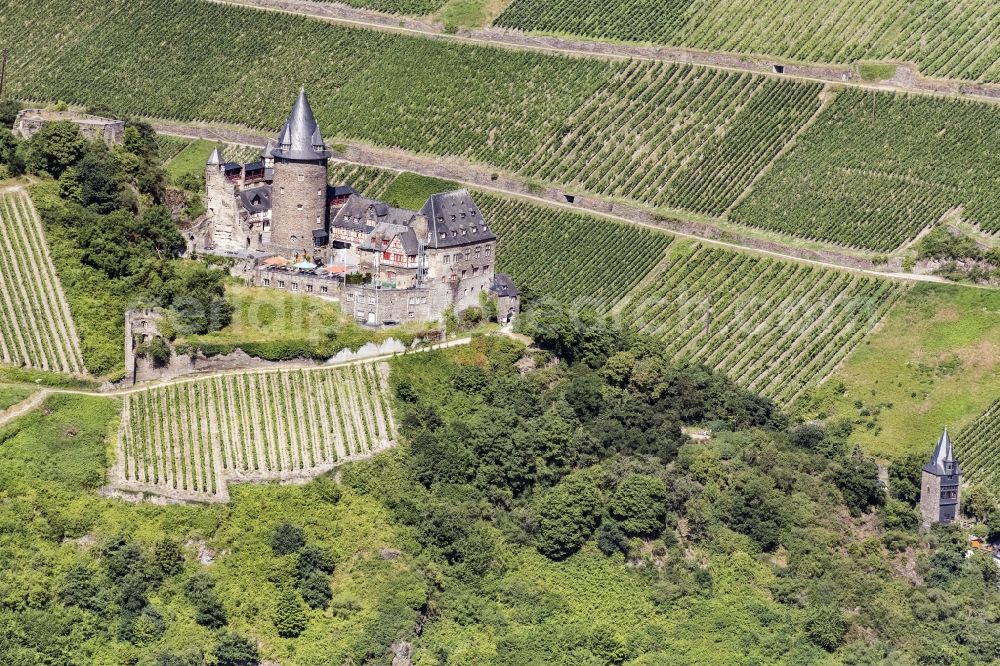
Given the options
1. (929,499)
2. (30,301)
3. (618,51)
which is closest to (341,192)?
(30,301)

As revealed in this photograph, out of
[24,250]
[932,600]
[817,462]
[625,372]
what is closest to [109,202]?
[24,250]

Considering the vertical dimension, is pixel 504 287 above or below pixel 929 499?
above

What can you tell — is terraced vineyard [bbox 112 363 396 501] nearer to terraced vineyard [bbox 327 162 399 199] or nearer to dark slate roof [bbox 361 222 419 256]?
dark slate roof [bbox 361 222 419 256]

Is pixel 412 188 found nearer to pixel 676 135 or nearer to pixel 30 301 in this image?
pixel 676 135

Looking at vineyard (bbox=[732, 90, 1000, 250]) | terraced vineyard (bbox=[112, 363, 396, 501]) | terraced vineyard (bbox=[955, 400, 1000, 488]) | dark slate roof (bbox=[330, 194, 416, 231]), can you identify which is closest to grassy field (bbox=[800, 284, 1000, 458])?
terraced vineyard (bbox=[955, 400, 1000, 488])

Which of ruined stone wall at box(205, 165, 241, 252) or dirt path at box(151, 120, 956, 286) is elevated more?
dirt path at box(151, 120, 956, 286)
